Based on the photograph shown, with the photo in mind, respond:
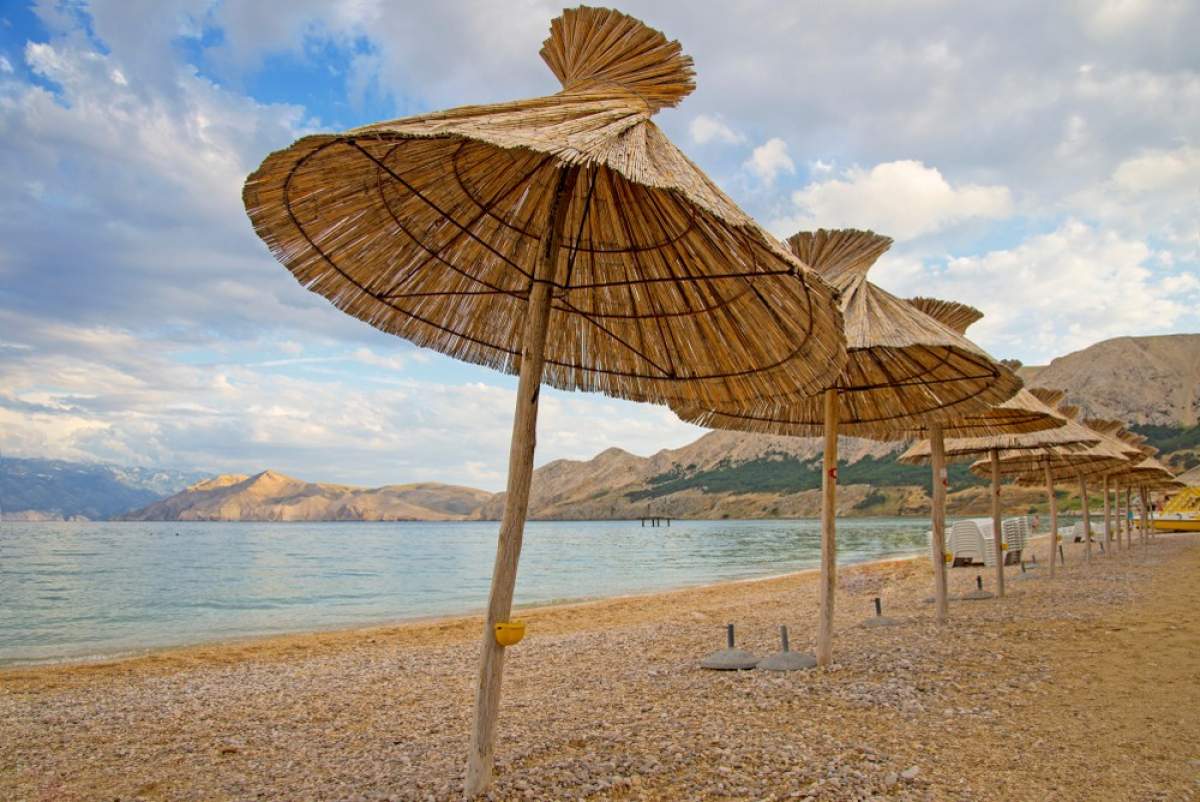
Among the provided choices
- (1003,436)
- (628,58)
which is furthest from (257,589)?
(628,58)

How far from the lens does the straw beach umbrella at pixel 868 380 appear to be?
5.66 m

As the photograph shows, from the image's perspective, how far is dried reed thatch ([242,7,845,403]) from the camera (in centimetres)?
309

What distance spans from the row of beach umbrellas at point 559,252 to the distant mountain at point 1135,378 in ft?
386

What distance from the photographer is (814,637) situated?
8.10m

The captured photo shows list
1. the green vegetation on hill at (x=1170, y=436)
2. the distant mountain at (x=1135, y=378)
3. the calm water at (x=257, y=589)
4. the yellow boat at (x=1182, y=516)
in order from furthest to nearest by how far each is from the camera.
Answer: the distant mountain at (x=1135, y=378) < the green vegetation on hill at (x=1170, y=436) < the yellow boat at (x=1182, y=516) < the calm water at (x=257, y=589)

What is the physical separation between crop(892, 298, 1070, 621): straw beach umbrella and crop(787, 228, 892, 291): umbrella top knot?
4.67 feet

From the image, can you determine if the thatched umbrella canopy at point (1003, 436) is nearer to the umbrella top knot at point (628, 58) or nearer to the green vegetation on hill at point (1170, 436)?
the umbrella top knot at point (628, 58)

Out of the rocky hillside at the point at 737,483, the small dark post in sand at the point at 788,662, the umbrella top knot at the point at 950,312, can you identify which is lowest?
the small dark post in sand at the point at 788,662

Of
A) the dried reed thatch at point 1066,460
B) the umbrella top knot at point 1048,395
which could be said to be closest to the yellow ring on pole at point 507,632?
the umbrella top knot at point 1048,395

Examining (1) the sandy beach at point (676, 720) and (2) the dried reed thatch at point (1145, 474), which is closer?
(1) the sandy beach at point (676, 720)

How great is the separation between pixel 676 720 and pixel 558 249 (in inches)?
119

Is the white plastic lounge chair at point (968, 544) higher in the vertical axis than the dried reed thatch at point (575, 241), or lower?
lower

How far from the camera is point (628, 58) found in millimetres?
3736

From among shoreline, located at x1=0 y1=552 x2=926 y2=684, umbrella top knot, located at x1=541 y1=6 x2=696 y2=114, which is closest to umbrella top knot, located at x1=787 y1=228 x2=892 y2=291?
umbrella top knot, located at x1=541 y1=6 x2=696 y2=114
